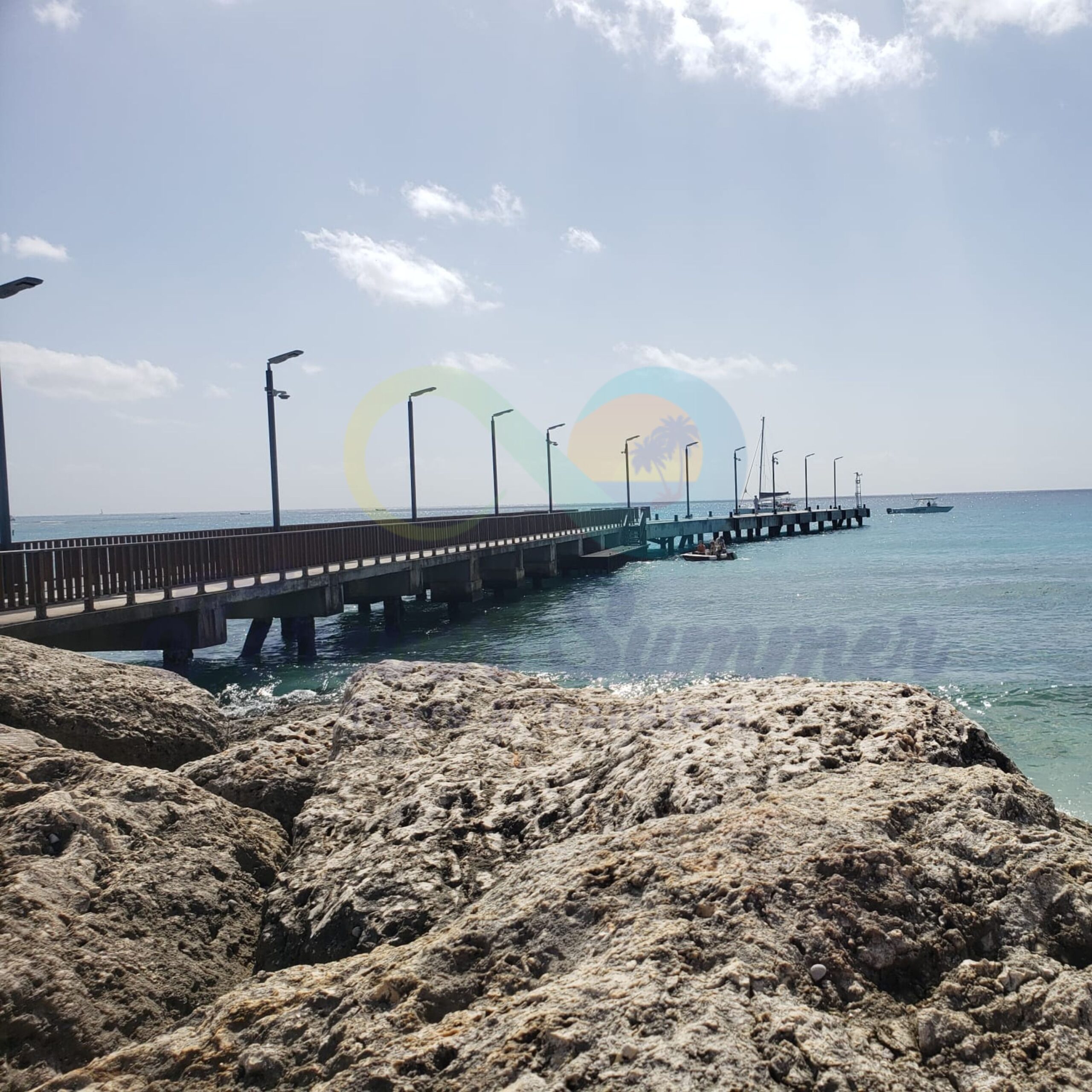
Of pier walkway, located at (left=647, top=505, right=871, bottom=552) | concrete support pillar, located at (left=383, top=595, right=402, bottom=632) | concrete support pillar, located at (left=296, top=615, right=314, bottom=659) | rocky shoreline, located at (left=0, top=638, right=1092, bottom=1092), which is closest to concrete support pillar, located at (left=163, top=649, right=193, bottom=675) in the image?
concrete support pillar, located at (left=296, top=615, right=314, bottom=659)

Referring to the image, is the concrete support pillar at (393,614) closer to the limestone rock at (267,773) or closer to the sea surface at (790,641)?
the sea surface at (790,641)

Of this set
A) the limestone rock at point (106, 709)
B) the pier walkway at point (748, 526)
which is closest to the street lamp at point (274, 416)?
the limestone rock at point (106, 709)

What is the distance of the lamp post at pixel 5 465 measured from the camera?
47.1ft

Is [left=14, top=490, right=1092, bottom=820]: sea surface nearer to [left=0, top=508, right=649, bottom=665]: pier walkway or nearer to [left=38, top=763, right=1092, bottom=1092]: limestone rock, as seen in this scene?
[left=0, top=508, right=649, bottom=665]: pier walkway

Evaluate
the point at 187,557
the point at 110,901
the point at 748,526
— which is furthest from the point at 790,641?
the point at 748,526

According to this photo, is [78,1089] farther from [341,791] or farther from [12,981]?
[341,791]

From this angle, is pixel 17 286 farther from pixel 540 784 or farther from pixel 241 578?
pixel 540 784

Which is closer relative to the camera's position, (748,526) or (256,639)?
(256,639)

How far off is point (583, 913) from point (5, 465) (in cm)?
1603

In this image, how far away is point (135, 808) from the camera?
388 centimetres

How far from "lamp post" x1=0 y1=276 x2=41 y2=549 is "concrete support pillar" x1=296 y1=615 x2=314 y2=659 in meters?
6.68

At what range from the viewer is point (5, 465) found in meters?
15.1

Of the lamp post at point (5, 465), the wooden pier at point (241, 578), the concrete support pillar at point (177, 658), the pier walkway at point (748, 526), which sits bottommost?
the pier walkway at point (748, 526)

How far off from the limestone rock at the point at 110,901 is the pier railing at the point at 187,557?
10.00 meters
